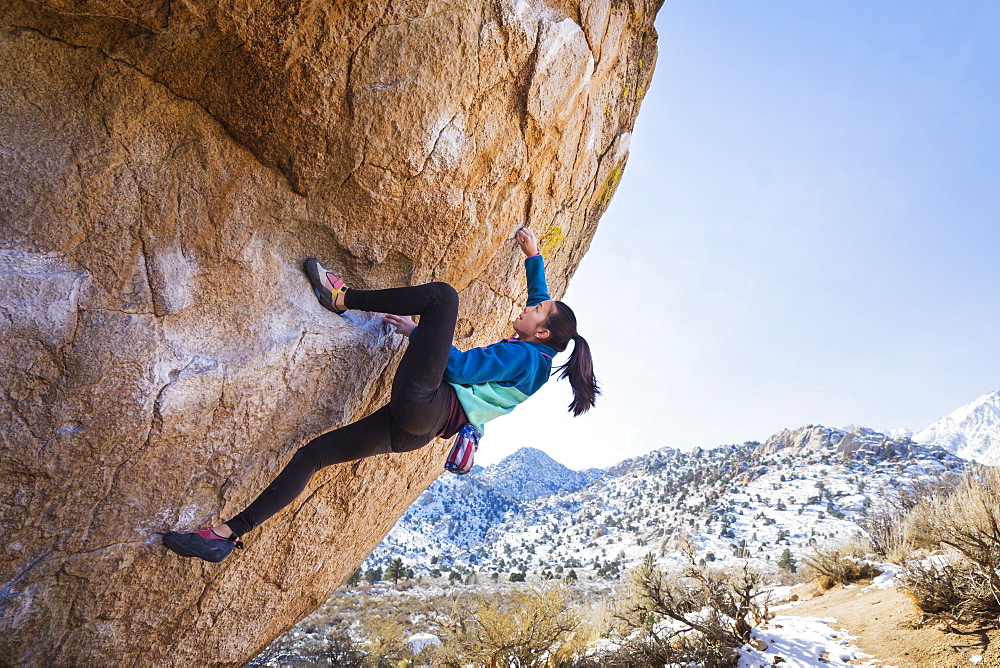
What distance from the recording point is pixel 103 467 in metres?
2.47

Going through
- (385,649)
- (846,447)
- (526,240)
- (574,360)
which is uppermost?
(846,447)

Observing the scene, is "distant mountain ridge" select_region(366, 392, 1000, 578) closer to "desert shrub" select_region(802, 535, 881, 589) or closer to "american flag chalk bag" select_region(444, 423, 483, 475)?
"desert shrub" select_region(802, 535, 881, 589)

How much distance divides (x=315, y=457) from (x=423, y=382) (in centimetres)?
72

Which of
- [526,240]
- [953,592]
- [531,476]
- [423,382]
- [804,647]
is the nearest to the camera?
[423,382]

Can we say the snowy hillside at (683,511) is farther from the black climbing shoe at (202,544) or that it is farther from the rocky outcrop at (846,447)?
the black climbing shoe at (202,544)

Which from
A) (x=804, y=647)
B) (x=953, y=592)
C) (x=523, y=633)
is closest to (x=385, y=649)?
(x=523, y=633)

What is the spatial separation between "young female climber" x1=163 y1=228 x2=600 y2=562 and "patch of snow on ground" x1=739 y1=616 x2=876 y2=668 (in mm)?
5254

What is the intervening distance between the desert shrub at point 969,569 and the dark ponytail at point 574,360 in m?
4.95

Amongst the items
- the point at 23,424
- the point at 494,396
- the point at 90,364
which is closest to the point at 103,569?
the point at 23,424

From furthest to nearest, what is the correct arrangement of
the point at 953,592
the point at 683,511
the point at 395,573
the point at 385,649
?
1. the point at 683,511
2. the point at 395,573
3. the point at 385,649
4. the point at 953,592

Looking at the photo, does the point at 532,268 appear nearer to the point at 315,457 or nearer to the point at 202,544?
the point at 315,457

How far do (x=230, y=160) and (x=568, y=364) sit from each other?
2.24m

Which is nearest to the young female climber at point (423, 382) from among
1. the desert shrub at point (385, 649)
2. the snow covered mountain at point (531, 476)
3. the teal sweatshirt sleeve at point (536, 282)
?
the teal sweatshirt sleeve at point (536, 282)

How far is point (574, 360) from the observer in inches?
127
